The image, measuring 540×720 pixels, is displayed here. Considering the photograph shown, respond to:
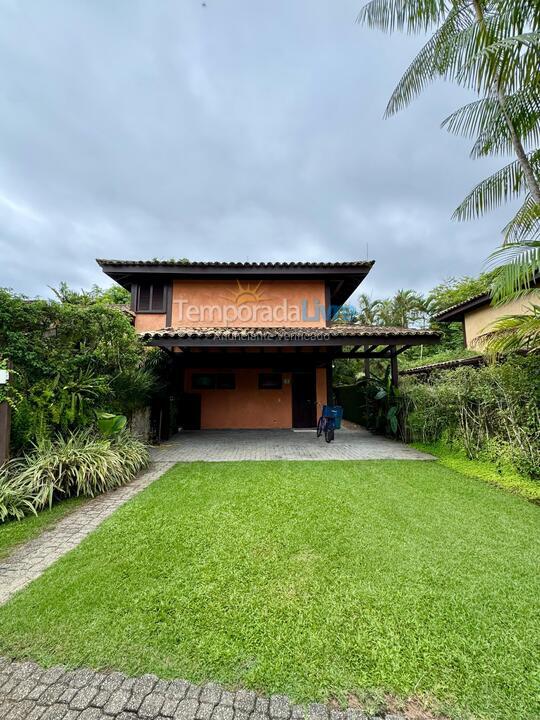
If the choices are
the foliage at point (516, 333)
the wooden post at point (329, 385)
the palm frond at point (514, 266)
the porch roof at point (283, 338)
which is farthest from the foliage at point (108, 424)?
the wooden post at point (329, 385)

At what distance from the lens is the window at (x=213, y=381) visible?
1236 cm

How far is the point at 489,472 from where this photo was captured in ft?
18.8

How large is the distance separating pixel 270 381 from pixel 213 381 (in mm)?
2416

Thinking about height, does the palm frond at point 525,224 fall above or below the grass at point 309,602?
above

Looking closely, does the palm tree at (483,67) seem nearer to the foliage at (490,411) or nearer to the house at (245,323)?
the foliage at (490,411)

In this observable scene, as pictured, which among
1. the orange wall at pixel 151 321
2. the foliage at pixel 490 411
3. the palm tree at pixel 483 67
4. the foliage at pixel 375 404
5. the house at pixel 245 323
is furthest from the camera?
the orange wall at pixel 151 321

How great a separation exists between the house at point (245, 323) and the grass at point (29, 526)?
22.0 ft

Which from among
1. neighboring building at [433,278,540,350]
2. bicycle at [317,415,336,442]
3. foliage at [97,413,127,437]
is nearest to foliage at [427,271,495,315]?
neighboring building at [433,278,540,350]

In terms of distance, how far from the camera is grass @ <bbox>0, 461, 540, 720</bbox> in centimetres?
177

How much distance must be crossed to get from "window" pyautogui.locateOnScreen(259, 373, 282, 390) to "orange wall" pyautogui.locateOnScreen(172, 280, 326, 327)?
2166mm

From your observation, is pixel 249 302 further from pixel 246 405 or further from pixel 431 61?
pixel 431 61

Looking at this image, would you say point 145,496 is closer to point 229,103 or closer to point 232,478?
point 232,478

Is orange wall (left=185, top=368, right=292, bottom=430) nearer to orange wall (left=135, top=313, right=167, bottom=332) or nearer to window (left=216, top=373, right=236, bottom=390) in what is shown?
window (left=216, top=373, right=236, bottom=390)
